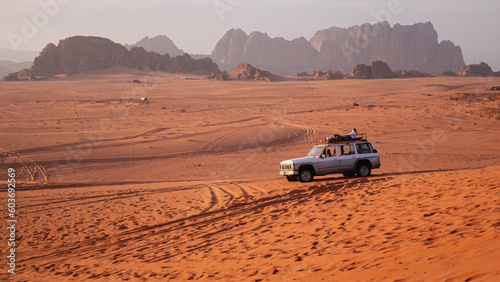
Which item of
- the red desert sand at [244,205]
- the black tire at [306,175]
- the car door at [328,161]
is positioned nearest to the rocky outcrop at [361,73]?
the red desert sand at [244,205]

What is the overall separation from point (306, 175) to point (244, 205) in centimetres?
Result: 382

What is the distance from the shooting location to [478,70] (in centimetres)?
10944

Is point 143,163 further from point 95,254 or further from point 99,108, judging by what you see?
point 99,108

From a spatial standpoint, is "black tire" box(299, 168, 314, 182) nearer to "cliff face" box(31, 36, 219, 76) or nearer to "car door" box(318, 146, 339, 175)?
"car door" box(318, 146, 339, 175)

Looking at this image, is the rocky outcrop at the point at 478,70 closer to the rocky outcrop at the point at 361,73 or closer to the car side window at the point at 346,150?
the rocky outcrop at the point at 361,73

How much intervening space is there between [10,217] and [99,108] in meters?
37.1

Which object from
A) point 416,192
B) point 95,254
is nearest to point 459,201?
point 416,192

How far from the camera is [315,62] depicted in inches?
7731

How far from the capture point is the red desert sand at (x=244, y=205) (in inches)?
270

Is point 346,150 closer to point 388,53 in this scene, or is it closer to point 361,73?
point 361,73

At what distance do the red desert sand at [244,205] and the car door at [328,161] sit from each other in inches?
36.3

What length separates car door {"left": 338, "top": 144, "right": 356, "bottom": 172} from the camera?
15664 mm

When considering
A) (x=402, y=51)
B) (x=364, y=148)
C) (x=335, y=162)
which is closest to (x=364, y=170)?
(x=364, y=148)

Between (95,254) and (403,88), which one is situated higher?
(403,88)
